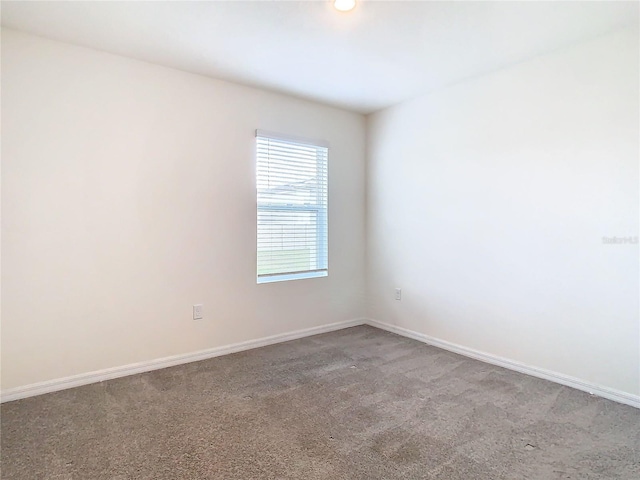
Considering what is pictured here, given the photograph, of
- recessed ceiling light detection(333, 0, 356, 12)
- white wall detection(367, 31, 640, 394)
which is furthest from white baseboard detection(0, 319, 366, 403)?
recessed ceiling light detection(333, 0, 356, 12)

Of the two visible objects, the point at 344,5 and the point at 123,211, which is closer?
the point at 344,5

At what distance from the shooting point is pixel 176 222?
118 inches

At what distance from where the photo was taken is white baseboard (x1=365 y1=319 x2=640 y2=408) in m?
2.38

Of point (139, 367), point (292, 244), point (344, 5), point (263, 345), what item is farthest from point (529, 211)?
point (139, 367)

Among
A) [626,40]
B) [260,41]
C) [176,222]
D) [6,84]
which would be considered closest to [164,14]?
[260,41]

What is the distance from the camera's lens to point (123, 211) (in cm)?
276

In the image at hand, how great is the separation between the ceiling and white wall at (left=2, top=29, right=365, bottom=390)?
0.88ft

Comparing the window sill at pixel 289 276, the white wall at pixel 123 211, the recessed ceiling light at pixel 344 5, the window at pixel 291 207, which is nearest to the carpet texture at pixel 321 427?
the white wall at pixel 123 211

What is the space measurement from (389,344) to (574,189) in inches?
78.2

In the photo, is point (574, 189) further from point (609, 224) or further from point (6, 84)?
point (6, 84)

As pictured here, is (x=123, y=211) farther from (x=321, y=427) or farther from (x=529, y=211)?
(x=529, y=211)

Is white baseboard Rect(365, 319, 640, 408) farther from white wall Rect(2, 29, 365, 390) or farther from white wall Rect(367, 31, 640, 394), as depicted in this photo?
white wall Rect(2, 29, 365, 390)

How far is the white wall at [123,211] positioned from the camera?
2.42m

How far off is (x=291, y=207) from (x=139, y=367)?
1.89m
